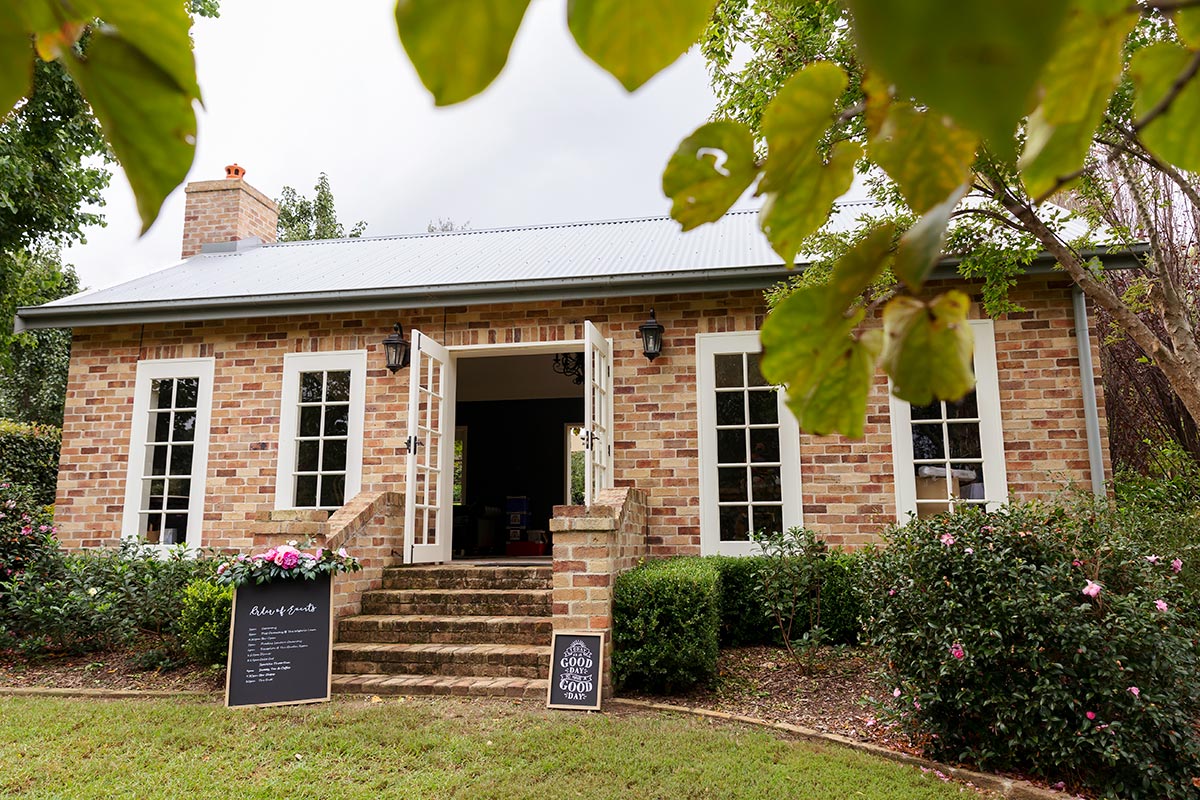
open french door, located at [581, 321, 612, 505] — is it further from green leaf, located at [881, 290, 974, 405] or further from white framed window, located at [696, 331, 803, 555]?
green leaf, located at [881, 290, 974, 405]

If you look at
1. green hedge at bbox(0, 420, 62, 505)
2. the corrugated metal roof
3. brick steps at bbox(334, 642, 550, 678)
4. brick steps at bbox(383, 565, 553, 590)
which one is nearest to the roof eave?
the corrugated metal roof

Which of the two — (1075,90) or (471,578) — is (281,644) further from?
(1075,90)

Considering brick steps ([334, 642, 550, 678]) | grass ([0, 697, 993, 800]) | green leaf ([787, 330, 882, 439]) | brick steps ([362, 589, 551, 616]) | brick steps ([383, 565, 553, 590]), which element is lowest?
A: grass ([0, 697, 993, 800])

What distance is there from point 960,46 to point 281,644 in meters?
5.97

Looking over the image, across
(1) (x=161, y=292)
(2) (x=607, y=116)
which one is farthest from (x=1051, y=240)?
(1) (x=161, y=292)

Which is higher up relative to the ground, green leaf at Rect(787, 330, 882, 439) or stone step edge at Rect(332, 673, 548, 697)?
green leaf at Rect(787, 330, 882, 439)

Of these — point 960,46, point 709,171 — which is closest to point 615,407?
point 709,171

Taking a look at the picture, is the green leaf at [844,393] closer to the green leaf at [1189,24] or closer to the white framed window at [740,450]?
the green leaf at [1189,24]

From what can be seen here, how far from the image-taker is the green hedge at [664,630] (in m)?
5.39

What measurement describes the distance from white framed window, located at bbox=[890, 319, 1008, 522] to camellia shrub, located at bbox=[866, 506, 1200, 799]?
2255 mm

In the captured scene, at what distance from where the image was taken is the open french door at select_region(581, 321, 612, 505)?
6.86 meters

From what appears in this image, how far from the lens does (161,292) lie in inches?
349

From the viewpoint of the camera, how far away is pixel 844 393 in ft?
1.69

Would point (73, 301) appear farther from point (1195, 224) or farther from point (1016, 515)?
point (1195, 224)
